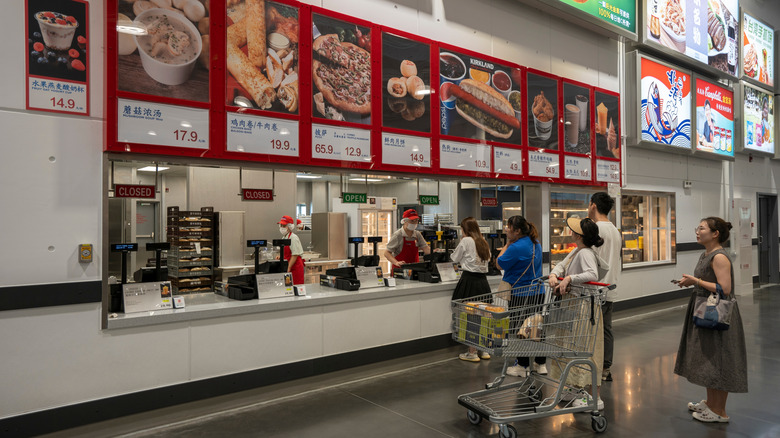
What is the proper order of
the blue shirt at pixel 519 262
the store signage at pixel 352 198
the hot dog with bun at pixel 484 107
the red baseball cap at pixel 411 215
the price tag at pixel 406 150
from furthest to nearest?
the red baseball cap at pixel 411 215
the hot dog with bun at pixel 484 107
the price tag at pixel 406 150
the store signage at pixel 352 198
the blue shirt at pixel 519 262

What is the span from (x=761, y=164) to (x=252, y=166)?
13265mm

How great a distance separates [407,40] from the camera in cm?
558

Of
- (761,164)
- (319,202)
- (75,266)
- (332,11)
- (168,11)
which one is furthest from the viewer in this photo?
(319,202)

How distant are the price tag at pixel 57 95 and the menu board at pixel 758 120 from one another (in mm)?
12815

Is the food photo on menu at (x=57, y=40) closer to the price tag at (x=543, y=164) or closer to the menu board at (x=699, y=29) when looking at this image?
the price tag at (x=543, y=164)

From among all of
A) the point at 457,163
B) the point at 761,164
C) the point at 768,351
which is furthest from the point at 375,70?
the point at 761,164

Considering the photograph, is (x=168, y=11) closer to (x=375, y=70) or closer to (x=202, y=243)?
(x=375, y=70)

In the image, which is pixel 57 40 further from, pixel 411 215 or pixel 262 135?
pixel 411 215

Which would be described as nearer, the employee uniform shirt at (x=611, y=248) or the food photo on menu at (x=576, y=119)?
the employee uniform shirt at (x=611, y=248)

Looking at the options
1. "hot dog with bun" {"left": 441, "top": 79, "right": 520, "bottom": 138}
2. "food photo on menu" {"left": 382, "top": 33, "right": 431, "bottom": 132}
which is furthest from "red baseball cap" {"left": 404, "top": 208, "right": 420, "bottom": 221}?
"hot dog with bun" {"left": 441, "top": 79, "right": 520, "bottom": 138}

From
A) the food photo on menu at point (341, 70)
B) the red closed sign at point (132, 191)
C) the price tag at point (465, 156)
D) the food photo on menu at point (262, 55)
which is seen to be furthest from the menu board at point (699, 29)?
the red closed sign at point (132, 191)

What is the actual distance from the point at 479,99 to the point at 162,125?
3869mm

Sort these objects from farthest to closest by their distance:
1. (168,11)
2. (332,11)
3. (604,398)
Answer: (332,11) → (604,398) → (168,11)

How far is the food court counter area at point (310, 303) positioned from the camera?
12.7 ft
